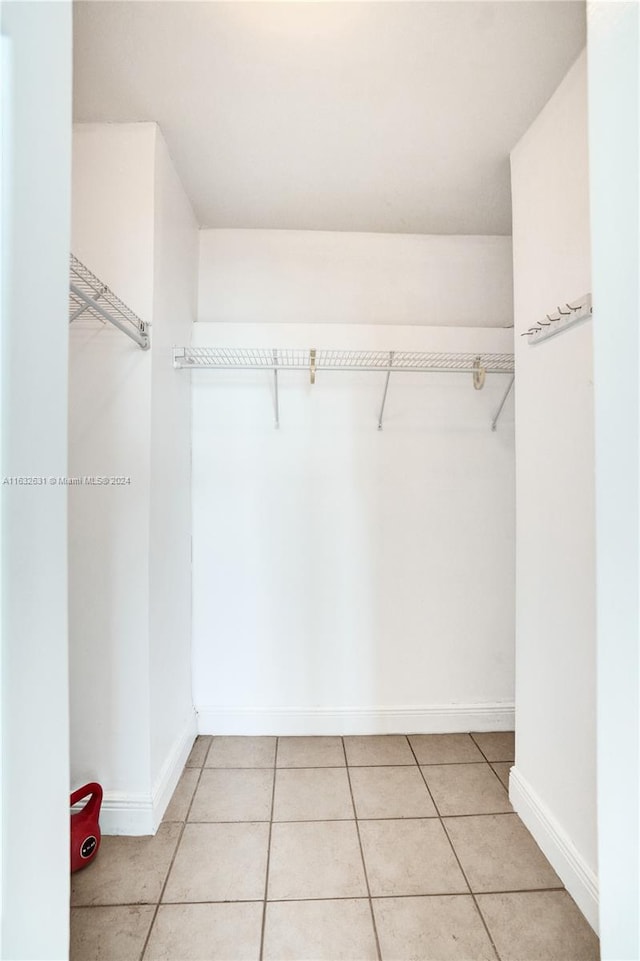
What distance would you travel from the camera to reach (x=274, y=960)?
1076 mm

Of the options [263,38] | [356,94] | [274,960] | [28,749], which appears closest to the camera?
[28,749]

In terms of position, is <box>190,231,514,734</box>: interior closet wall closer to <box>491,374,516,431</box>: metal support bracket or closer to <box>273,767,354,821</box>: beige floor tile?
<box>491,374,516,431</box>: metal support bracket

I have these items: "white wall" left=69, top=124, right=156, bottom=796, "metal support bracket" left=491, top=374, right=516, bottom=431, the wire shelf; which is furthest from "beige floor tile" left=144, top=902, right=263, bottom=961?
"metal support bracket" left=491, top=374, right=516, bottom=431

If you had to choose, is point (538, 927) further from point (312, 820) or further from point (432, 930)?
point (312, 820)

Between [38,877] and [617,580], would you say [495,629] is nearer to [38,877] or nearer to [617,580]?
[617,580]

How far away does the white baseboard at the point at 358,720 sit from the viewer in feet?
6.70

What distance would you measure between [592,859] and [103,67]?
2690 millimetres

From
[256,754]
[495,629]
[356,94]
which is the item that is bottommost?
[256,754]

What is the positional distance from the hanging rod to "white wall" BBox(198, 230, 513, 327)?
72 centimetres

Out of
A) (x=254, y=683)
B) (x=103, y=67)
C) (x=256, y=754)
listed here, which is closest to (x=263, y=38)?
(x=103, y=67)

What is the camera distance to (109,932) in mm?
1142

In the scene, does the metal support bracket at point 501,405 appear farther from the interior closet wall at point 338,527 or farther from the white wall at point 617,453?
the white wall at point 617,453

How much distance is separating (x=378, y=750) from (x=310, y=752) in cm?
31

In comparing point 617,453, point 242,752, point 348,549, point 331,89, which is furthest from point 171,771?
point 331,89
